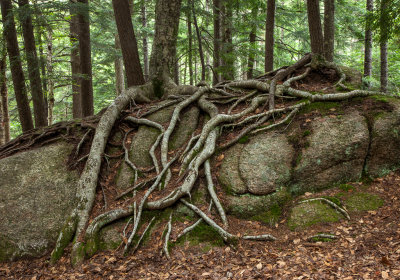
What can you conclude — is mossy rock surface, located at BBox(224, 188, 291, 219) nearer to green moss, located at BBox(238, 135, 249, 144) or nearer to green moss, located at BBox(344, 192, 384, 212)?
green moss, located at BBox(344, 192, 384, 212)

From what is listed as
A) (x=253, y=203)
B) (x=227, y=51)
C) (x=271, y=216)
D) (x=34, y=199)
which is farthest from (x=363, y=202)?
(x=227, y=51)

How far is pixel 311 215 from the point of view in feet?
14.1

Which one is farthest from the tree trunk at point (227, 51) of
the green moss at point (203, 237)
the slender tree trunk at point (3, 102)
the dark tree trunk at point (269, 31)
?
the slender tree trunk at point (3, 102)

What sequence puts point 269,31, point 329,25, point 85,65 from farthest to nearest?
point 269,31
point 329,25
point 85,65

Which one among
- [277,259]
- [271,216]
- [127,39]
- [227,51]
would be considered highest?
[227,51]

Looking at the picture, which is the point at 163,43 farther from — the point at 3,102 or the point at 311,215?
the point at 3,102

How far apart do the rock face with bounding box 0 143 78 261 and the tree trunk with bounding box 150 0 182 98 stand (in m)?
3.14

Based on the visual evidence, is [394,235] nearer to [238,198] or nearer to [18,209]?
[238,198]

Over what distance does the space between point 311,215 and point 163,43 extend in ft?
19.9

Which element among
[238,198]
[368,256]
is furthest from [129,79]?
[368,256]

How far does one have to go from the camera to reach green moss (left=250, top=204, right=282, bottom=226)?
4441mm

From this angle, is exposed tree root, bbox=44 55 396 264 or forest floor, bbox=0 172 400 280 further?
exposed tree root, bbox=44 55 396 264

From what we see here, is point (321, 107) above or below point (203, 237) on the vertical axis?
above

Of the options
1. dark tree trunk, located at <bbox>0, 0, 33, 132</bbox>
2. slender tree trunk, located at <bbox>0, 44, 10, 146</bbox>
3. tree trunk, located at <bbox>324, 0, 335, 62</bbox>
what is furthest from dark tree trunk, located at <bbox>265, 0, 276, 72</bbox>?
slender tree trunk, located at <bbox>0, 44, 10, 146</bbox>
